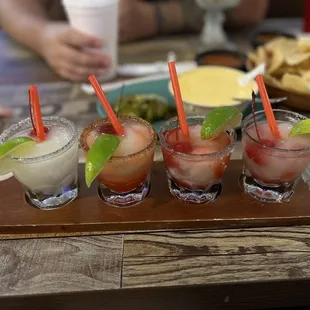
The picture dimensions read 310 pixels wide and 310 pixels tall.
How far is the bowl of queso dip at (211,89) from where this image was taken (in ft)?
4.41

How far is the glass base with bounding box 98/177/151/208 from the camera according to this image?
1.07 m

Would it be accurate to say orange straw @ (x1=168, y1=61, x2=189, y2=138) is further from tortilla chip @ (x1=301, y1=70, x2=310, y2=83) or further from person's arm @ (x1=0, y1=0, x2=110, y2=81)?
person's arm @ (x1=0, y1=0, x2=110, y2=81)

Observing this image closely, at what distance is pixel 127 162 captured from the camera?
99 cm

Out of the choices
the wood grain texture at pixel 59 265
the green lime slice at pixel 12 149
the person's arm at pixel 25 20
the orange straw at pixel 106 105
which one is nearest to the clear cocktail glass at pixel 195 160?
the orange straw at pixel 106 105

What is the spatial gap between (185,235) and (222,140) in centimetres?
24

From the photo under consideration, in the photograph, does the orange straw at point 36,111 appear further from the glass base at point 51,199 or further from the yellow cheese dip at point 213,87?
the yellow cheese dip at point 213,87

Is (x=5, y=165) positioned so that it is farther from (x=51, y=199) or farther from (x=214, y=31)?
(x=214, y=31)

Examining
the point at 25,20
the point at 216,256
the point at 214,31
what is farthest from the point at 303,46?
the point at 25,20

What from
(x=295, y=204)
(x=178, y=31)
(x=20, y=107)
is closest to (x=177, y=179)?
(x=295, y=204)

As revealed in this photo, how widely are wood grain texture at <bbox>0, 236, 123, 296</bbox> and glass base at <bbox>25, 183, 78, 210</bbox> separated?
99 mm

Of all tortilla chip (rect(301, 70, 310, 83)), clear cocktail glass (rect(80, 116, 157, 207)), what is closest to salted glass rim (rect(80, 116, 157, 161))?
clear cocktail glass (rect(80, 116, 157, 207))

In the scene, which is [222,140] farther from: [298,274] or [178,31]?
[178,31]

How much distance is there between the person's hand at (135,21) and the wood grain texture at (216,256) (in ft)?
4.30

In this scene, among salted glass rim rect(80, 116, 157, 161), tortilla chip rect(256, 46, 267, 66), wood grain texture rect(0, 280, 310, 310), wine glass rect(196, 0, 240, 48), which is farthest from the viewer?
wine glass rect(196, 0, 240, 48)
